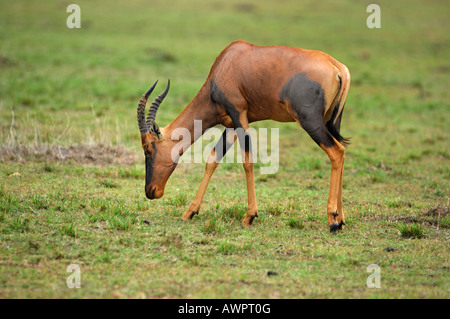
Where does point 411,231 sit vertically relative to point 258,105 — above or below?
below

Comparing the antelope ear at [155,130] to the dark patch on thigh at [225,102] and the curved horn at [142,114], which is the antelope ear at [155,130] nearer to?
the curved horn at [142,114]

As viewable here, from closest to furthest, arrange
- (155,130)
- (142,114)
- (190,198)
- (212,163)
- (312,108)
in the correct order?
1. (312,108)
2. (142,114)
3. (155,130)
4. (212,163)
5. (190,198)

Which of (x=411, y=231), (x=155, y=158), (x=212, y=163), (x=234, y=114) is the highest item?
(x=234, y=114)

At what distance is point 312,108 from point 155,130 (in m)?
2.28

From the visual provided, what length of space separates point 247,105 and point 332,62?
1365 mm

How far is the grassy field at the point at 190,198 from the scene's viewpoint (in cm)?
622

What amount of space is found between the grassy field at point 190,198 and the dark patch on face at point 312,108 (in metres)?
1.35

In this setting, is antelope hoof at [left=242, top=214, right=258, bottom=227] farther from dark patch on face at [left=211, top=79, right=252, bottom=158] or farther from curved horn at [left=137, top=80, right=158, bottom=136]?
curved horn at [left=137, top=80, right=158, bottom=136]

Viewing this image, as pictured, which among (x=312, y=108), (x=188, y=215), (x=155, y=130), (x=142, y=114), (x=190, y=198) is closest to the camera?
(x=312, y=108)

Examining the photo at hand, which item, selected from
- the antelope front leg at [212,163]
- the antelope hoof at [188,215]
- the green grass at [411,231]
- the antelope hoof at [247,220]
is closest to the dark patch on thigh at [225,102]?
the antelope front leg at [212,163]

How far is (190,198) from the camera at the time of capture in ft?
31.5

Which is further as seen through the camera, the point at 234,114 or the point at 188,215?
the point at 188,215

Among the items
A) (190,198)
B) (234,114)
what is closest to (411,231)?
(234,114)

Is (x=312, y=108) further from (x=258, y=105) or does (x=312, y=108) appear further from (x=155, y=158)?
(x=155, y=158)
